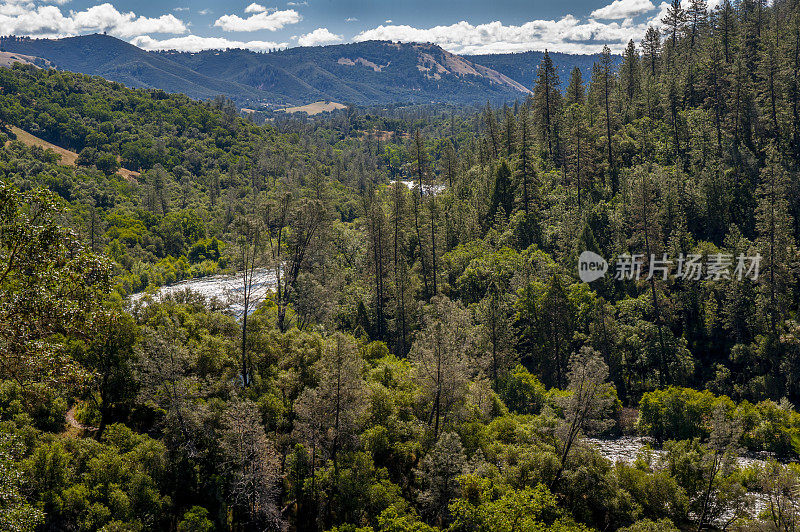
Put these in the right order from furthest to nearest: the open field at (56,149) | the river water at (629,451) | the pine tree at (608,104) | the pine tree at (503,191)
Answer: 1. the open field at (56,149)
2. the pine tree at (503,191)
3. the pine tree at (608,104)
4. the river water at (629,451)

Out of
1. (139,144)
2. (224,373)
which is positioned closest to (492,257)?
(224,373)

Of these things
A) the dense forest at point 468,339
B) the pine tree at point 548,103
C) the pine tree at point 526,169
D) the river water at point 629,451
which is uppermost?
the pine tree at point 548,103

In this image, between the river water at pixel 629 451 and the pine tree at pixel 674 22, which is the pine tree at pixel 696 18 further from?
the river water at pixel 629 451

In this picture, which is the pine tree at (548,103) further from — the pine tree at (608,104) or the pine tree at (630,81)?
the pine tree at (630,81)

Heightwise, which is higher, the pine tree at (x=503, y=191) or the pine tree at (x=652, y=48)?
the pine tree at (x=652, y=48)

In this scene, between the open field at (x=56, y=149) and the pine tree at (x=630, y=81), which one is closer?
the pine tree at (x=630, y=81)

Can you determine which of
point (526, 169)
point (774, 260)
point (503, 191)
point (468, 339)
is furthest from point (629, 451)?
point (503, 191)

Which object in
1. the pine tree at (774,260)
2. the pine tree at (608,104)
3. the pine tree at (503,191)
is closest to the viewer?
the pine tree at (774,260)

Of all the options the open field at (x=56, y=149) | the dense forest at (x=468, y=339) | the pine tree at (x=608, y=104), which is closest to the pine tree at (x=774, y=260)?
the dense forest at (x=468, y=339)
